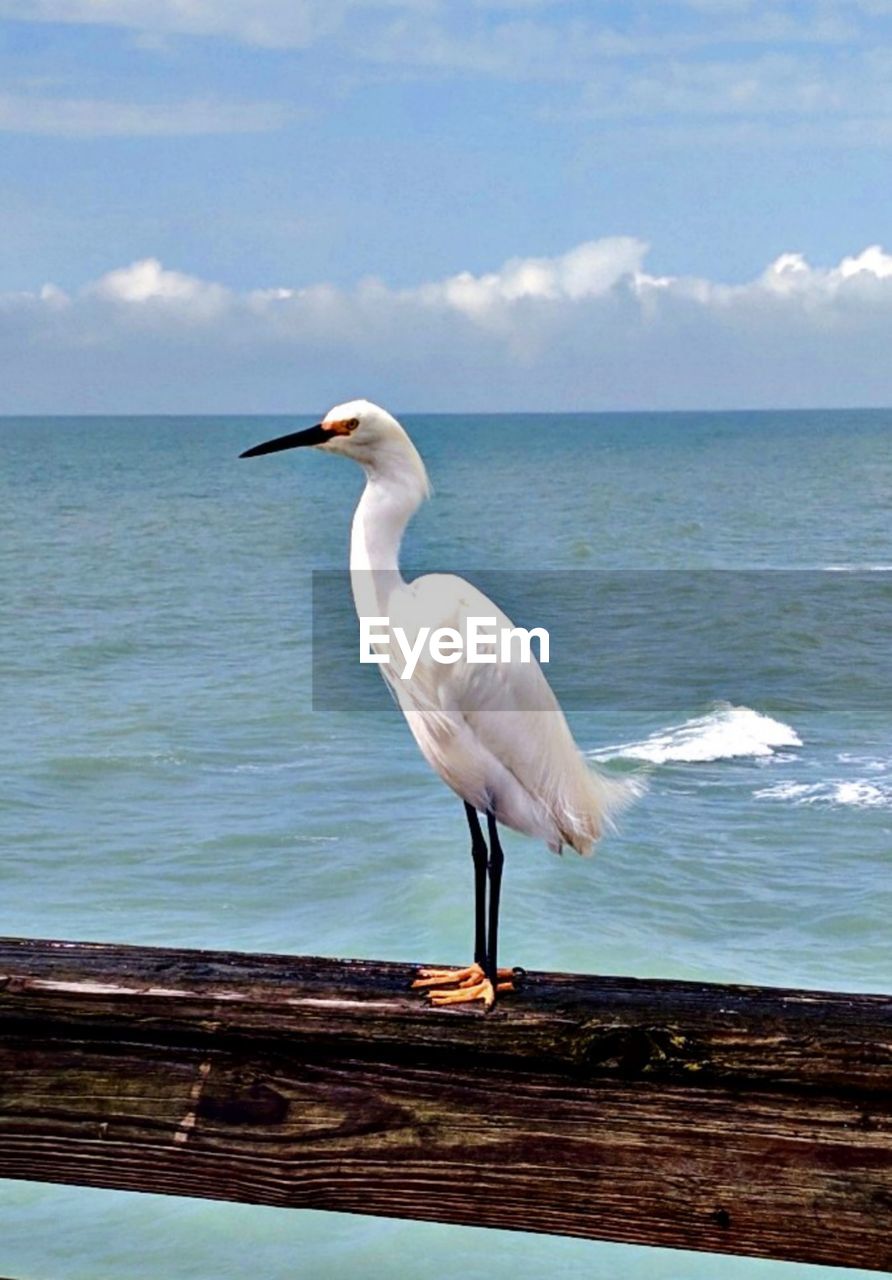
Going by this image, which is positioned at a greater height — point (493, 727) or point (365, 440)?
point (365, 440)

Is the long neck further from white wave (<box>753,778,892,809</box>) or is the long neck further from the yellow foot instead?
white wave (<box>753,778,892,809</box>)

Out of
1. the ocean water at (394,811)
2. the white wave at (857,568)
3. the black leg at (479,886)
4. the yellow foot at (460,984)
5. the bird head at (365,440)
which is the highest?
the bird head at (365,440)

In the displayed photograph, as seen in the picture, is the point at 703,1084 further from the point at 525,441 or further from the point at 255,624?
the point at 525,441

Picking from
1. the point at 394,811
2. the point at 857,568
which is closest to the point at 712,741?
the point at 394,811

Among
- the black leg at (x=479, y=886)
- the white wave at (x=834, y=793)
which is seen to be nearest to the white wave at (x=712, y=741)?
the white wave at (x=834, y=793)

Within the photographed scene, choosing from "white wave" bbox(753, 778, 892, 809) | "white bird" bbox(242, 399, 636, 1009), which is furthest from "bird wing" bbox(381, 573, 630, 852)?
"white wave" bbox(753, 778, 892, 809)

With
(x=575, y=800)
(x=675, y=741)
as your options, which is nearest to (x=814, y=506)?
(x=675, y=741)

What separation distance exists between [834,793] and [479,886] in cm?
988

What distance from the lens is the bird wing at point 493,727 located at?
7.91 ft

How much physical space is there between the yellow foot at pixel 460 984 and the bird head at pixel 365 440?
3.00 feet

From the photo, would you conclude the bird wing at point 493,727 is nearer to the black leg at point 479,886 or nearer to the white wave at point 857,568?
the black leg at point 479,886

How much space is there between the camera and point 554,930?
8039mm

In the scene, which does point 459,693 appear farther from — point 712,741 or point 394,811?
point 712,741

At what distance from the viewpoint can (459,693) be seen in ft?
8.11
